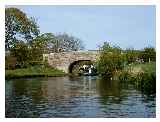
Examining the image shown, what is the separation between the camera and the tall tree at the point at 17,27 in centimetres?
705

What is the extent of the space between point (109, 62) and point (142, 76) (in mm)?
429

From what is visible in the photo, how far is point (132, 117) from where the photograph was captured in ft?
22.3

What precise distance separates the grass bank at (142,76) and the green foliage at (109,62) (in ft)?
0.36

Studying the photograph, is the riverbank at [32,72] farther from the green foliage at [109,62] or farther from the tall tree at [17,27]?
the green foliage at [109,62]

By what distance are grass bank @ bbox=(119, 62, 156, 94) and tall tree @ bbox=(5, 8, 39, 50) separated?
3.88 feet

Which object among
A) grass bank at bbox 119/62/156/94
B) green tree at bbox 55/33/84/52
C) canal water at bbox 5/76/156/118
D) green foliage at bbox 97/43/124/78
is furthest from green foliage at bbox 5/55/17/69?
grass bank at bbox 119/62/156/94

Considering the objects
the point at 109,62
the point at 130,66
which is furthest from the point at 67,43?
the point at 130,66

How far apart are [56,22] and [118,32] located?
72cm

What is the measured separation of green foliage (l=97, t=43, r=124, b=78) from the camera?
285 inches

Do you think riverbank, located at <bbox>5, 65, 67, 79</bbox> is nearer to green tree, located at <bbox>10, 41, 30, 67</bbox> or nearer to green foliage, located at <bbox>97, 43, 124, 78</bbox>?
green tree, located at <bbox>10, 41, 30, 67</bbox>

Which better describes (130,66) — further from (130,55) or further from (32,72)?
(32,72)

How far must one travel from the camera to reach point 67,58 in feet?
25.1

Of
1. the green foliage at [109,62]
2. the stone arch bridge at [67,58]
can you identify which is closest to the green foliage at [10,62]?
the stone arch bridge at [67,58]
